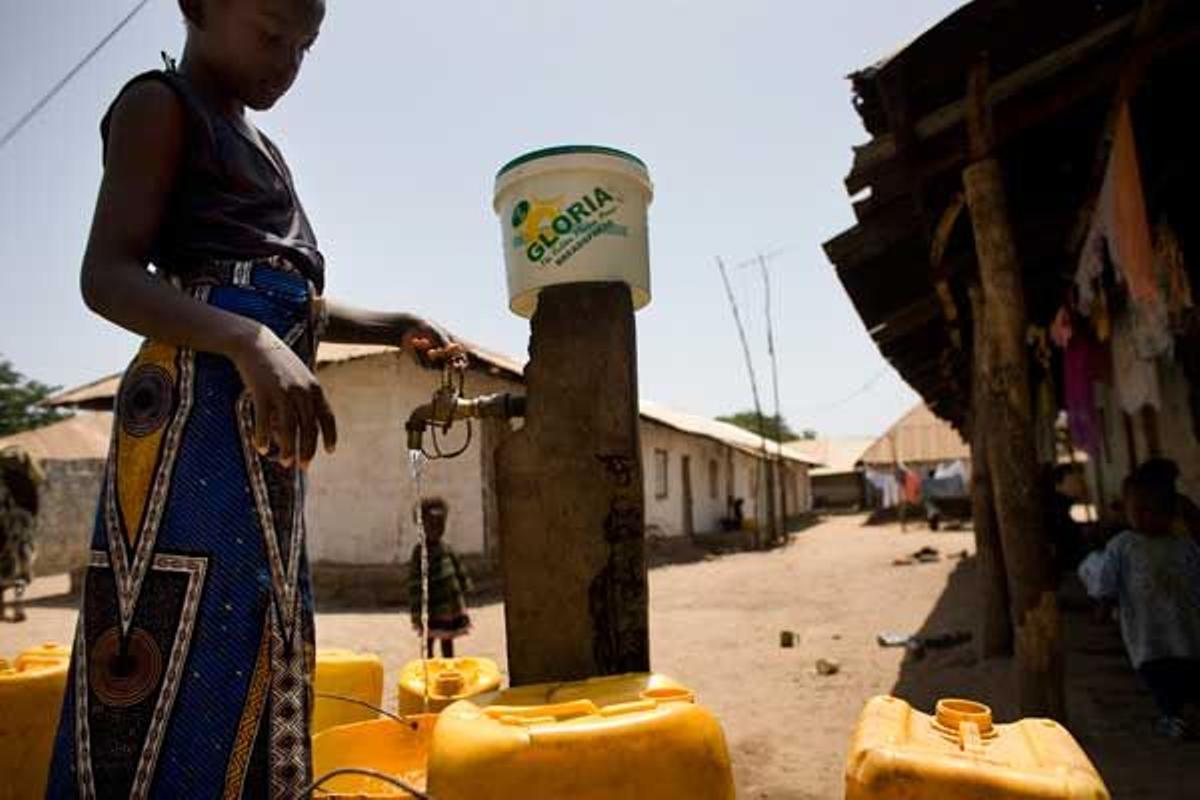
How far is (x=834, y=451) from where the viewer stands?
146 ft

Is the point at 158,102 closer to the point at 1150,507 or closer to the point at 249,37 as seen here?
the point at 249,37

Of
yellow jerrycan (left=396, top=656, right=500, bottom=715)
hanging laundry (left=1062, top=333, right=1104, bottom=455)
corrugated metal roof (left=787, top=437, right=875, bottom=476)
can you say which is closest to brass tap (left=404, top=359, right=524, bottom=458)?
yellow jerrycan (left=396, top=656, right=500, bottom=715)

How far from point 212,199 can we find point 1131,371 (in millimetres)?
7013

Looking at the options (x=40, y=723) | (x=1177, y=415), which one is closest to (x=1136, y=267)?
(x=1177, y=415)

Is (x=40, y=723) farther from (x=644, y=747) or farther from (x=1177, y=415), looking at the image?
(x=1177, y=415)

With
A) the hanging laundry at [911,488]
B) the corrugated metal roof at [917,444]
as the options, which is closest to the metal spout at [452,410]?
the hanging laundry at [911,488]

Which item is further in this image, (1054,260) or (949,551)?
(949,551)

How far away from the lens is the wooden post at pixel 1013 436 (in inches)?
139

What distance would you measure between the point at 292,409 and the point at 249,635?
0.36 m

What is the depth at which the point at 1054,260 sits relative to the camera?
693 centimetres

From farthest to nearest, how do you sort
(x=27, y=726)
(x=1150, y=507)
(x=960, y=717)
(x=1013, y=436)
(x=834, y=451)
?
(x=834, y=451)
(x=1150, y=507)
(x=1013, y=436)
(x=27, y=726)
(x=960, y=717)

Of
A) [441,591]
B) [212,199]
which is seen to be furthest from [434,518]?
[212,199]

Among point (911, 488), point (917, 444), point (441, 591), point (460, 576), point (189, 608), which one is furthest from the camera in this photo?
point (917, 444)

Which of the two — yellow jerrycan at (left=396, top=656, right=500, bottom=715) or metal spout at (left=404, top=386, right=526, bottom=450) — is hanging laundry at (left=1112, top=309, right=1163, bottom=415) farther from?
metal spout at (left=404, top=386, right=526, bottom=450)
